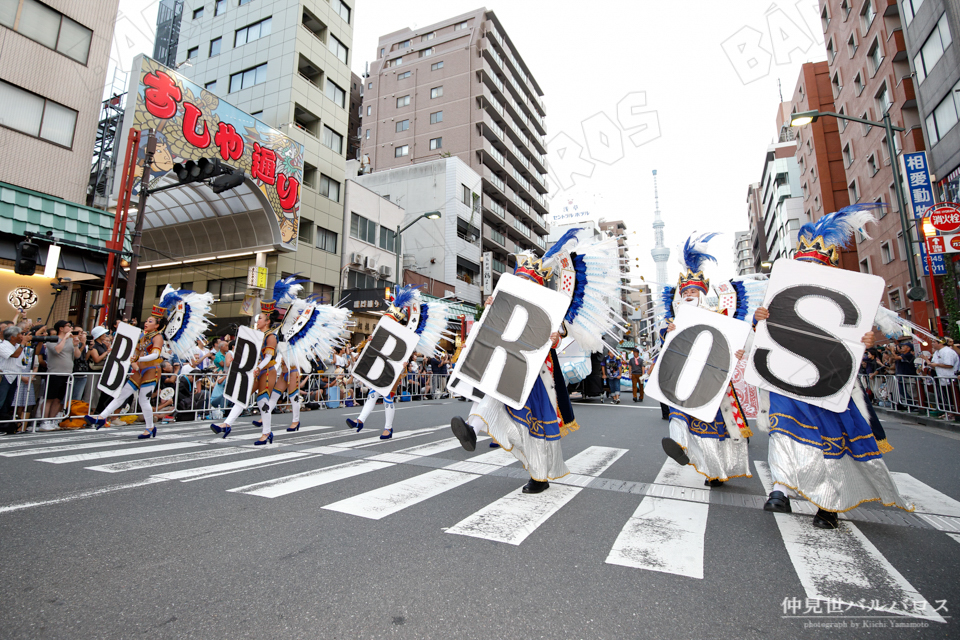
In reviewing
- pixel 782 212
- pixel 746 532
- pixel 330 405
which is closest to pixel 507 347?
pixel 746 532

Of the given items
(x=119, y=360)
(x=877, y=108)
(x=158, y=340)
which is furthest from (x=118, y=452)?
(x=877, y=108)

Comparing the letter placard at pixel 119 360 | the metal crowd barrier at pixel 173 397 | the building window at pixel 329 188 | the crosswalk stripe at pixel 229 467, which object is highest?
the building window at pixel 329 188

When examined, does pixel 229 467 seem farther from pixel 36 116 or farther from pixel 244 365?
pixel 36 116

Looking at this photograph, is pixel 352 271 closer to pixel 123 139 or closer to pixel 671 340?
pixel 123 139

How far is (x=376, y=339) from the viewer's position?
791 cm

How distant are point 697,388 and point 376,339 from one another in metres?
5.03

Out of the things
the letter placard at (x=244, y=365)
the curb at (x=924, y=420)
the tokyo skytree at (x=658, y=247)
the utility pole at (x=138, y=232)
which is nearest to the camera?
the letter placard at (x=244, y=365)

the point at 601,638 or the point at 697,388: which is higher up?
the point at 697,388

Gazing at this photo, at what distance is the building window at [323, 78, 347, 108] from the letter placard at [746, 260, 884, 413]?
30589mm

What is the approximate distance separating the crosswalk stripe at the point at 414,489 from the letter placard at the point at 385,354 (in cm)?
210

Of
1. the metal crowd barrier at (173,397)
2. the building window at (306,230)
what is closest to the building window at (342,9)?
the building window at (306,230)

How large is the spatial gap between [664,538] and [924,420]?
36.5ft

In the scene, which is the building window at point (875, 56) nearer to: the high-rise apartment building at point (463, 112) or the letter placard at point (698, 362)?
the high-rise apartment building at point (463, 112)

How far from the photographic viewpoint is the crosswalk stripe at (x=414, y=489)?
11.8ft
